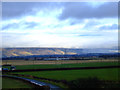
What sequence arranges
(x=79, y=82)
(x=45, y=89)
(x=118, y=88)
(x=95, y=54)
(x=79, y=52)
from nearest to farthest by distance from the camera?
1. (x=118, y=88)
2. (x=79, y=82)
3. (x=45, y=89)
4. (x=95, y=54)
5. (x=79, y=52)

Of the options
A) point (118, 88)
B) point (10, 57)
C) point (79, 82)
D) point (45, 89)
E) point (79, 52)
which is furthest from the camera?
point (79, 52)

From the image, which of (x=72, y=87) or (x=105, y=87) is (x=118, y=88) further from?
(x=72, y=87)

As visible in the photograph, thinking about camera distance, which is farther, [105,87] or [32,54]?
[32,54]

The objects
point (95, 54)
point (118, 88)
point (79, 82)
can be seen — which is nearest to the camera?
point (118, 88)

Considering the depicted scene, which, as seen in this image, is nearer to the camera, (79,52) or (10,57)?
(10,57)

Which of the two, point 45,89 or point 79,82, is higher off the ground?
point 79,82

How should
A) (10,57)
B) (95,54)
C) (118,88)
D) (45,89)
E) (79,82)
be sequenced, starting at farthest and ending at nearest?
(95,54) → (10,57) → (45,89) → (79,82) → (118,88)

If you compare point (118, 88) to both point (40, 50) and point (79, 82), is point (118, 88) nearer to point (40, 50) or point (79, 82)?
point (79, 82)

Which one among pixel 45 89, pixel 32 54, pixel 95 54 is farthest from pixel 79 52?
pixel 45 89

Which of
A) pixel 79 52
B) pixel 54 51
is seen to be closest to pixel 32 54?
pixel 54 51
